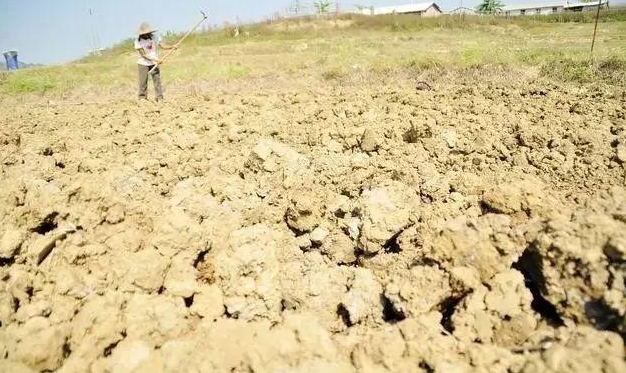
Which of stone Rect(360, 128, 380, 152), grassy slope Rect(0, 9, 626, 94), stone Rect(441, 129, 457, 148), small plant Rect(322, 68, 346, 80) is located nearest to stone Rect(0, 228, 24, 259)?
stone Rect(360, 128, 380, 152)

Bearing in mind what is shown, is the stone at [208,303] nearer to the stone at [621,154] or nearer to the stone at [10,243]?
the stone at [10,243]

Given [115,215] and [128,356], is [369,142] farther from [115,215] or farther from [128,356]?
[128,356]

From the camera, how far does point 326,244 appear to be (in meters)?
2.76

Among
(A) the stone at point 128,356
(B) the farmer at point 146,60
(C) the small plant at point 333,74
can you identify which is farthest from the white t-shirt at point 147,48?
(A) the stone at point 128,356

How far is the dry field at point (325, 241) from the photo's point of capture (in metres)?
1.88

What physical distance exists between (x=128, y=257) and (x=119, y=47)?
2816cm

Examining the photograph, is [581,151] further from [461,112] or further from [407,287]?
[407,287]

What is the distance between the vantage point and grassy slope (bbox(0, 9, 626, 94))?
35.7 feet

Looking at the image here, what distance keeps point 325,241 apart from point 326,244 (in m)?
0.02

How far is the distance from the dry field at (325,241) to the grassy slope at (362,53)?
5.01m

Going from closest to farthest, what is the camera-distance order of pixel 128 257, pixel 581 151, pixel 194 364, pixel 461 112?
1. pixel 194 364
2. pixel 128 257
3. pixel 581 151
4. pixel 461 112

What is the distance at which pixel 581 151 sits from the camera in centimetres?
323

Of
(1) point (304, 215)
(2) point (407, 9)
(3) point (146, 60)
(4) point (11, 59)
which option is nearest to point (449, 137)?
(1) point (304, 215)

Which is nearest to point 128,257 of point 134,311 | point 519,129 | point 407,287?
point 134,311
